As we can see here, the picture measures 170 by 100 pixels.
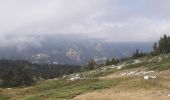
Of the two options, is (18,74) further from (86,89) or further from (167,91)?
(167,91)

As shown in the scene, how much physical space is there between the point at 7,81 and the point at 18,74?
208 inches

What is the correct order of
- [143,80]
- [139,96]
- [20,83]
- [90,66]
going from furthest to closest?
[90,66] < [20,83] < [143,80] < [139,96]

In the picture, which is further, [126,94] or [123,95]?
[126,94]

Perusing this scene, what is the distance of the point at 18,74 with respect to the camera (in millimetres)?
126875

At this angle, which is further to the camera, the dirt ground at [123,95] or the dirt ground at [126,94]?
the dirt ground at [126,94]

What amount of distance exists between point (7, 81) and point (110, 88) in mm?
74456

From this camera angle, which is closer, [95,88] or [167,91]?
[167,91]

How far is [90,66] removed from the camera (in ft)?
607

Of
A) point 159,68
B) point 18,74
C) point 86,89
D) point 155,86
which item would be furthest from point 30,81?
point 155,86

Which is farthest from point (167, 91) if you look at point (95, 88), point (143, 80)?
point (95, 88)

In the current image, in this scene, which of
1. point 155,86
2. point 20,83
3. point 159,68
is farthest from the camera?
point 20,83

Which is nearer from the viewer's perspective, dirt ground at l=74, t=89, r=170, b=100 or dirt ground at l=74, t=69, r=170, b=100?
dirt ground at l=74, t=89, r=170, b=100

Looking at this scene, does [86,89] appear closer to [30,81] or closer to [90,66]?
[30,81]

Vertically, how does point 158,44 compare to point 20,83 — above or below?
above
